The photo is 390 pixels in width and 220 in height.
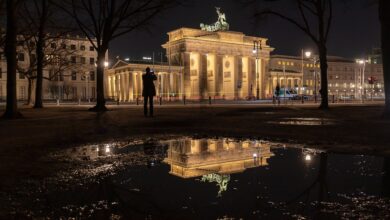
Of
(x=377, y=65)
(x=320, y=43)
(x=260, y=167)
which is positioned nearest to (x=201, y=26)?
(x=320, y=43)

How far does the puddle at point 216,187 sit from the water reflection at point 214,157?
0.06 ft

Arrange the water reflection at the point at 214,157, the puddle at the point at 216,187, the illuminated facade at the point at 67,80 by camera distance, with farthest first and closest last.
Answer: the illuminated facade at the point at 67,80
the water reflection at the point at 214,157
the puddle at the point at 216,187

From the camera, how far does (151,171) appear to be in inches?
243

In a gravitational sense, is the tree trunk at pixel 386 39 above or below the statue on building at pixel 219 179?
above

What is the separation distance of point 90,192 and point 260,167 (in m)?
2.85

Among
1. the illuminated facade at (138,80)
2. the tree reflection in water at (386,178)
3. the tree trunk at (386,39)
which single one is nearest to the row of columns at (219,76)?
the illuminated facade at (138,80)

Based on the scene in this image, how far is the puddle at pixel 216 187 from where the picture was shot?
404cm

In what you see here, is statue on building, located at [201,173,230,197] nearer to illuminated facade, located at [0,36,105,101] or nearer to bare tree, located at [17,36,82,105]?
bare tree, located at [17,36,82,105]

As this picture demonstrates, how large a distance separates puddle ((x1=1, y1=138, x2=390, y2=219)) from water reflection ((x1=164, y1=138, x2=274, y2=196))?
0.02 metres

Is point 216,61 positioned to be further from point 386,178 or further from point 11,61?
point 386,178

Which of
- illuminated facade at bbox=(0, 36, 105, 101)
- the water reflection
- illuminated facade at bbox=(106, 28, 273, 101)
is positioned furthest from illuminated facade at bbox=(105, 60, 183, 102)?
the water reflection

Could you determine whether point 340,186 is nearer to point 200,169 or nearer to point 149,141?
point 200,169

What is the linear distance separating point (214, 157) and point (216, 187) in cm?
225

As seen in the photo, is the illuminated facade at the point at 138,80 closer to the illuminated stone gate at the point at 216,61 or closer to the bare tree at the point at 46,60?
the illuminated stone gate at the point at 216,61
